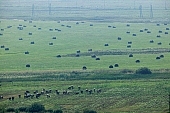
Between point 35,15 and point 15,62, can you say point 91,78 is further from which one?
point 35,15

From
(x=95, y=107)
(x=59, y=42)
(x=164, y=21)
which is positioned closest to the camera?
(x=95, y=107)

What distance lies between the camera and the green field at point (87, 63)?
1941 inches

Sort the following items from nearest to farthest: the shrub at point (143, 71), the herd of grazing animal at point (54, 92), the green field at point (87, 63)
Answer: the green field at point (87, 63) → the herd of grazing animal at point (54, 92) → the shrub at point (143, 71)

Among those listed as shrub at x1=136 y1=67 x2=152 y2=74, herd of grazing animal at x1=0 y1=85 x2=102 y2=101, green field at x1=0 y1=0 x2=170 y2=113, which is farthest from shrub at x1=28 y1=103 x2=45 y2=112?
shrub at x1=136 y1=67 x2=152 y2=74

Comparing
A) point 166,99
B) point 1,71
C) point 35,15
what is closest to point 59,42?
point 1,71

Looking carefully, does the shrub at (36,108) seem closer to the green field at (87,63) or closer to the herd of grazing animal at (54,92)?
the green field at (87,63)

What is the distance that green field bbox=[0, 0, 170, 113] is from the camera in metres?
49.3

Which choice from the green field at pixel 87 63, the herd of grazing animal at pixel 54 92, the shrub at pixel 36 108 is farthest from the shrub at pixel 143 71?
the shrub at pixel 36 108

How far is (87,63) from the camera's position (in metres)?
68.9

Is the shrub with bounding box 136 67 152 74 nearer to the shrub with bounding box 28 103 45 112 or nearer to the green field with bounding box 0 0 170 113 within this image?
the green field with bounding box 0 0 170 113

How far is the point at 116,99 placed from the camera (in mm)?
50062

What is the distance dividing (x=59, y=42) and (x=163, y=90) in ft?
125

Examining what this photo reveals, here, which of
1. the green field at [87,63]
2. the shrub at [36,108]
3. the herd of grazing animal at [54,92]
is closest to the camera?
the shrub at [36,108]

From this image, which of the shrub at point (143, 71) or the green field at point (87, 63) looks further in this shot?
the shrub at point (143, 71)
